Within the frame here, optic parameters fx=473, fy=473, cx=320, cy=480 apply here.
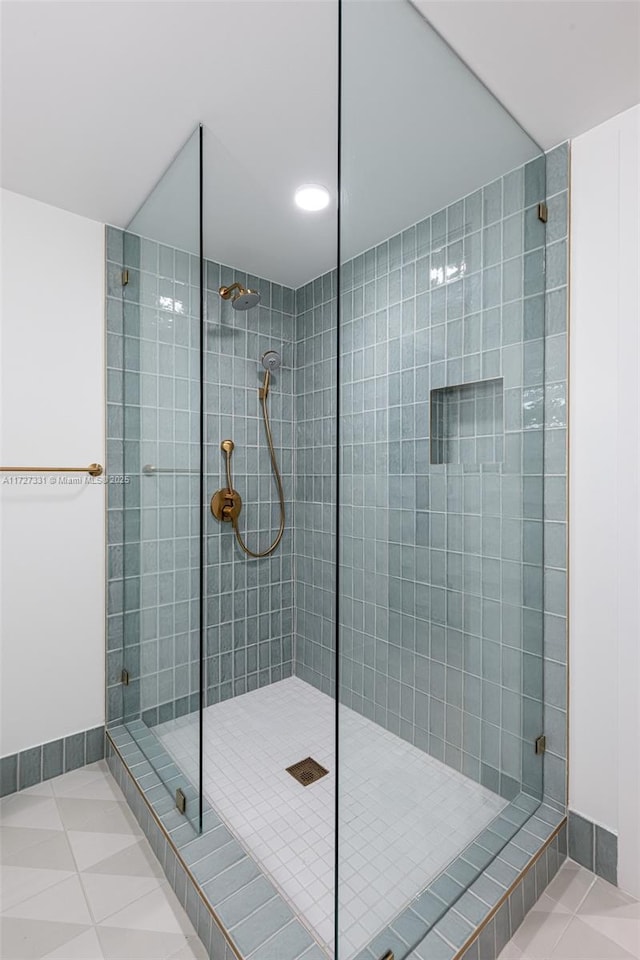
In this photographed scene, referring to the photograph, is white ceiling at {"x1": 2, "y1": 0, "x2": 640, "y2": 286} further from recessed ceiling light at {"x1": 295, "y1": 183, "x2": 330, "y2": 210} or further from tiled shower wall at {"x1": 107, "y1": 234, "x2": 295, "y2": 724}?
tiled shower wall at {"x1": 107, "y1": 234, "x2": 295, "y2": 724}

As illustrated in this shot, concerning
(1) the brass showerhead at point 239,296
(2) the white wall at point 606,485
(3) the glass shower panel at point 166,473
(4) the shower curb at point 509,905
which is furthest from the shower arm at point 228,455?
(4) the shower curb at point 509,905

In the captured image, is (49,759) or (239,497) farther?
(239,497)

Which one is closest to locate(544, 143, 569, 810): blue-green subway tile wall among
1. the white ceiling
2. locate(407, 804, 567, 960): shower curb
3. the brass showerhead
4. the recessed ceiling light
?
locate(407, 804, 567, 960): shower curb

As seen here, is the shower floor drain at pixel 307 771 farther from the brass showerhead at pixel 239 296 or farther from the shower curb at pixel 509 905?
the brass showerhead at pixel 239 296

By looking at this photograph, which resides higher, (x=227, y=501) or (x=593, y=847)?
(x=227, y=501)

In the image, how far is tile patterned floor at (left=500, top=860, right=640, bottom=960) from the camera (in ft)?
3.75

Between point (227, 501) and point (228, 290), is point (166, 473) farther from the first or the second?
point (228, 290)

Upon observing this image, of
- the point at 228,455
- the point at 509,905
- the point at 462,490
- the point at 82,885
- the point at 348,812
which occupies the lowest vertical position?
the point at 82,885

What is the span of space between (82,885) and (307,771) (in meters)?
0.77

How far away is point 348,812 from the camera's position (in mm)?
961

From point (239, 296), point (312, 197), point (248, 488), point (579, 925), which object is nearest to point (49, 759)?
point (248, 488)

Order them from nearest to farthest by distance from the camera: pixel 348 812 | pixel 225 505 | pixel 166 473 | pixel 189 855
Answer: pixel 348 812, pixel 189 855, pixel 166 473, pixel 225 505

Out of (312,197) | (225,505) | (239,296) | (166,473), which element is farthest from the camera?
(225,505)

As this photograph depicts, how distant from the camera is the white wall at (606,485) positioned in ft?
4.33
